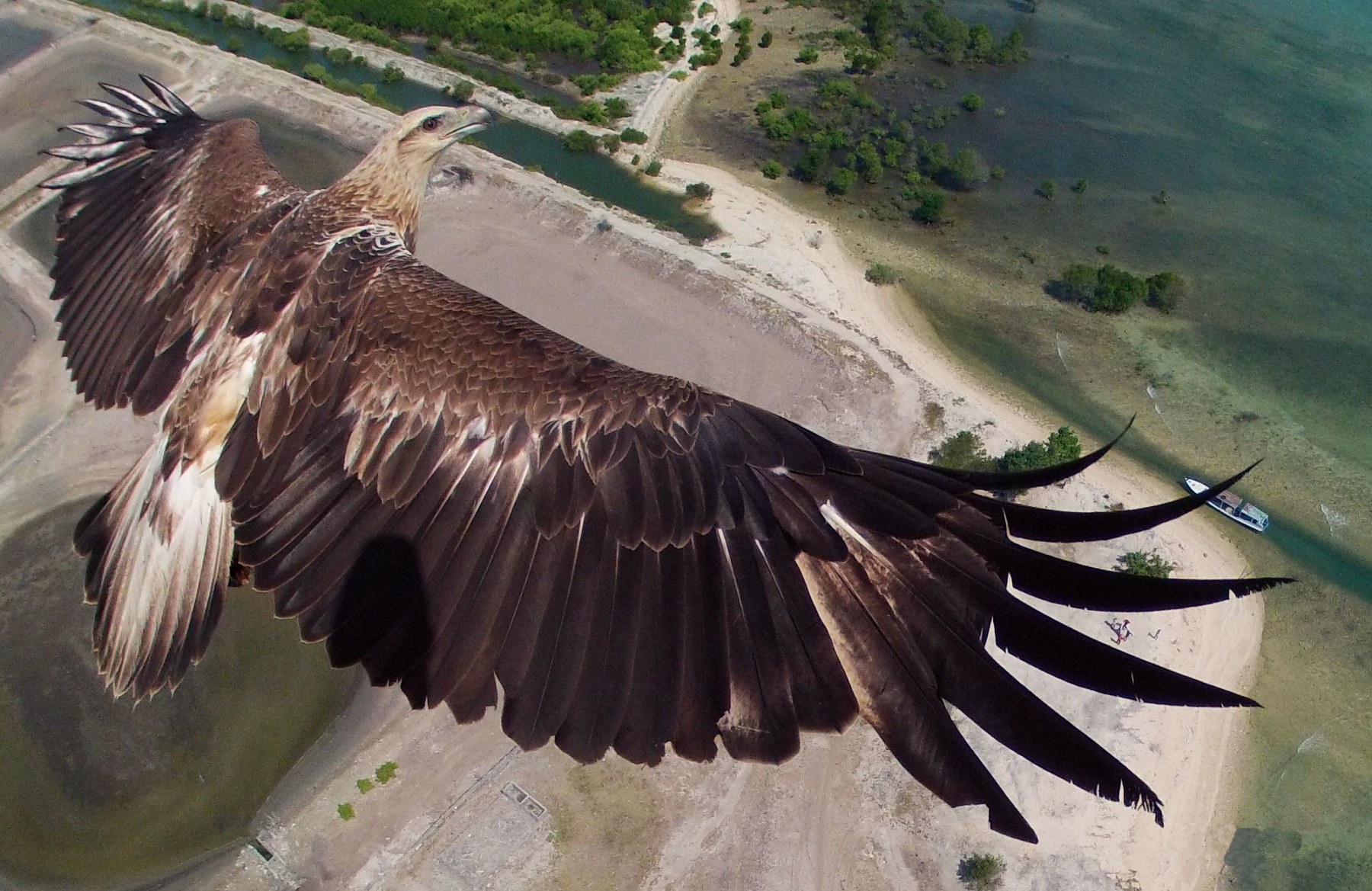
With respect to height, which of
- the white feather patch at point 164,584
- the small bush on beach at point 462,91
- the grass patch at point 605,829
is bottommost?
the grass patch at point 605,829

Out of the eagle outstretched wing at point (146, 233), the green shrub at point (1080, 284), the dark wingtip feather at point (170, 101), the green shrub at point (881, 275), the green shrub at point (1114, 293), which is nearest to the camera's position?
the eagle outstretched wing at point (146, 233)

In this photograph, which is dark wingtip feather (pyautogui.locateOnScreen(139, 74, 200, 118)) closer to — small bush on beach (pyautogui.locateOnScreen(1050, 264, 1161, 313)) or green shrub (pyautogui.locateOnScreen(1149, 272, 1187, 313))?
small bush on beach (pyautogui.locateOnScreen(1050, 264, 1161, 313))

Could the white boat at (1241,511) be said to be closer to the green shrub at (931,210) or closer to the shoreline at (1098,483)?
the shoreline at (1098,483)

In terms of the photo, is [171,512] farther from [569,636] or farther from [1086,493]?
[1086,493]

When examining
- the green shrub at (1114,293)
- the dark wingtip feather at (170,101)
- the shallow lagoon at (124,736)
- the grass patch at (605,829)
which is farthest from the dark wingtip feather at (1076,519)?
the green shrub at (1114,293)

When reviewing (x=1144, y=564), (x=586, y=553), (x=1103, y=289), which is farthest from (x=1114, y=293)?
(x=586, y=553)

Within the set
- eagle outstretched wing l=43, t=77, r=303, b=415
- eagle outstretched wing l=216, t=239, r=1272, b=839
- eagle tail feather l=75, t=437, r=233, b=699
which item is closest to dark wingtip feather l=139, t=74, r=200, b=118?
eagle outstretched wing l=43, t=77, r=303, b=415

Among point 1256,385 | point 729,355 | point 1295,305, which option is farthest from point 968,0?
point 729,355

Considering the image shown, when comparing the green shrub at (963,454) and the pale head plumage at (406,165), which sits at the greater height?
the pale head plumage at (406,165)
